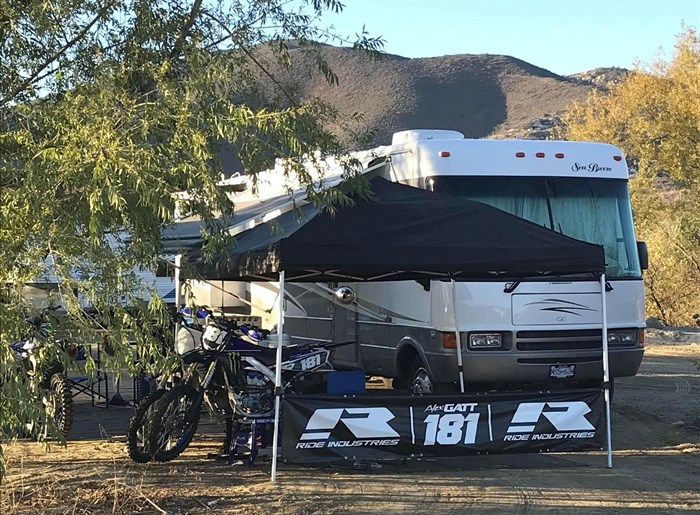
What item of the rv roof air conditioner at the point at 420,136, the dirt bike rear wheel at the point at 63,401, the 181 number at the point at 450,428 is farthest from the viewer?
the rv roof air conditioner at the point at 420,136

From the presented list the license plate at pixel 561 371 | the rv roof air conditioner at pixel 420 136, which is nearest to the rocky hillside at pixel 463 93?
the rv roof air conditioner at pixel 420 136

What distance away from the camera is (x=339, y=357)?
1190 cm

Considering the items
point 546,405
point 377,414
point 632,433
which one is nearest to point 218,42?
point 377,414

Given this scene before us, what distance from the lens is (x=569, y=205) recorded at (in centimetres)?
1043

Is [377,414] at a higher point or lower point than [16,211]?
lower

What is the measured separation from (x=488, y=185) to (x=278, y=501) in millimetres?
4453

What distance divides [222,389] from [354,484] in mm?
1455

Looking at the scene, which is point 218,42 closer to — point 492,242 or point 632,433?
point 492,242

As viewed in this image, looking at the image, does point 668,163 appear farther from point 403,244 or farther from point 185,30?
point 185,30

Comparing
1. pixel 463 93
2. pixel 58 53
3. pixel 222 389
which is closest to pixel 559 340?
pixel 222 389

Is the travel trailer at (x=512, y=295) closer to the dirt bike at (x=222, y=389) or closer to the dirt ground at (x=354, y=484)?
the dirt ground at (x=354, y=484)

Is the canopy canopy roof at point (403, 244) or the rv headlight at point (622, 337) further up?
the canopy canopy roof at point (403, 244)

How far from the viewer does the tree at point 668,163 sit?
89.1 feet

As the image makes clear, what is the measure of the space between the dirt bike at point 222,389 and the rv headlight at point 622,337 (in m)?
3.30
